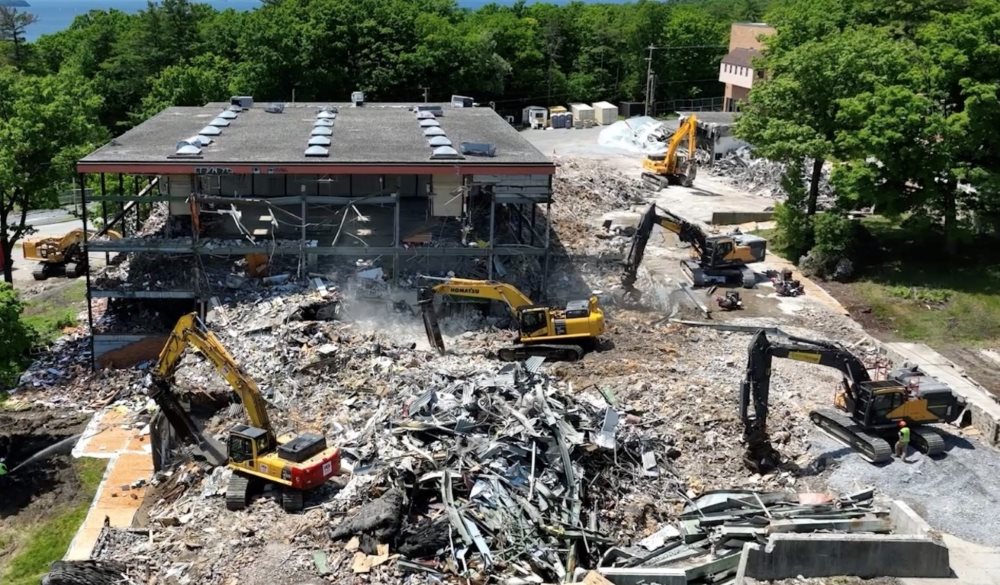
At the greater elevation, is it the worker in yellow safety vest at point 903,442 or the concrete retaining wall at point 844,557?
the worker in yellow safety vest at point 903,442

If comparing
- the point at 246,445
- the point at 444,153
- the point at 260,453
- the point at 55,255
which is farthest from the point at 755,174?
A: the point at 246,445

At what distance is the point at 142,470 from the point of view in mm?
25125

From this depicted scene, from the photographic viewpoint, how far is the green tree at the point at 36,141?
3719 cm

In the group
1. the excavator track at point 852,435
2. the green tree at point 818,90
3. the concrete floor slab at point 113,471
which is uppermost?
the green tree at point 818,90

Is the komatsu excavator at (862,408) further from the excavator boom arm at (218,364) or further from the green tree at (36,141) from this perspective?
the green tree at (36,141)


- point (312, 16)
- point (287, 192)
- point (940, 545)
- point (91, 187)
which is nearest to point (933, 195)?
point (940, 545)

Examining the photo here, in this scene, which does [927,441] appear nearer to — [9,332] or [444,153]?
[444,153]

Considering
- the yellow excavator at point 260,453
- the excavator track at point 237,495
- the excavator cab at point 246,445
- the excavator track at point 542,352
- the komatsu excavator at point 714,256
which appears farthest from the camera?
the komatsu excavator at point 714,256

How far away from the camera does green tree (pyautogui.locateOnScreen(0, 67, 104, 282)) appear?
122ft

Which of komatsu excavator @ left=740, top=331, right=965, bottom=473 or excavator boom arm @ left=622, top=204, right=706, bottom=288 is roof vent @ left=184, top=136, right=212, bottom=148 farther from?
komatsu excavator @ left=740, top=331, right=965, bottom=473

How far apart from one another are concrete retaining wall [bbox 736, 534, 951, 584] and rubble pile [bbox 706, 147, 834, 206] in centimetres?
3093

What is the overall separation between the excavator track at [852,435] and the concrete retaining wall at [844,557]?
3.73m

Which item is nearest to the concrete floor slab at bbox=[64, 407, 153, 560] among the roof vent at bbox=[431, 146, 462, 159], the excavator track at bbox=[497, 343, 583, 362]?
the excavator track at bbox=[497, 343, 583, 362]

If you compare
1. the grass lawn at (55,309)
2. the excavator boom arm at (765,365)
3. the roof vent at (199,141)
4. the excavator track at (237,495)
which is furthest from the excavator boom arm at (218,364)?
the grass lawn at (55,309)
